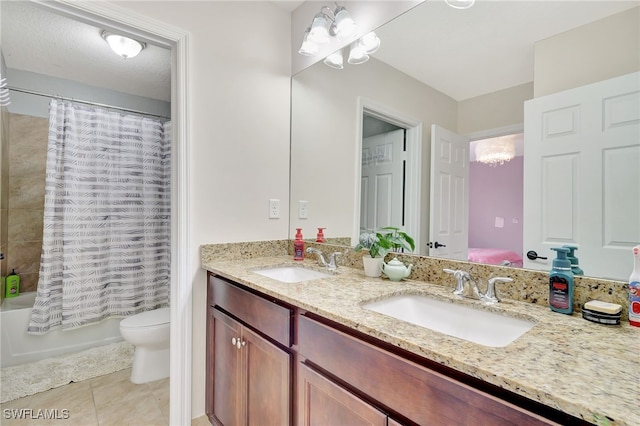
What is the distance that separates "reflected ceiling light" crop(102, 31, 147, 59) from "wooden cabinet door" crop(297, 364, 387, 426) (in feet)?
7.35

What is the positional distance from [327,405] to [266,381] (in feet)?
1.12

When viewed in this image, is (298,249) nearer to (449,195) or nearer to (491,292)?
(449,195)

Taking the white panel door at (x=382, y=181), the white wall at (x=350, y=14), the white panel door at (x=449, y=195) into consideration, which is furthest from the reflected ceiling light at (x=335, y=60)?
the white panel door at (x=449, y=195)

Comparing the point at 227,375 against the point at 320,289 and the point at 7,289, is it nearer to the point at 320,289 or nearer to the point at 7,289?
the point at 320,289

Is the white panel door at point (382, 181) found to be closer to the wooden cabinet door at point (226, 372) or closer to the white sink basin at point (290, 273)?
the white sink basin at point (290, 273)

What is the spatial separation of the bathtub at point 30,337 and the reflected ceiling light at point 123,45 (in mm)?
2014

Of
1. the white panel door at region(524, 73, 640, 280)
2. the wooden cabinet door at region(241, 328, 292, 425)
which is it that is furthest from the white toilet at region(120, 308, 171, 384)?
the white panel door at region(524, 73, 640, 280)

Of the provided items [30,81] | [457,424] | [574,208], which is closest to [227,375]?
[457,424]

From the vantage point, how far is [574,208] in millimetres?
922

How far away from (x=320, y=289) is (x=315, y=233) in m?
0.81

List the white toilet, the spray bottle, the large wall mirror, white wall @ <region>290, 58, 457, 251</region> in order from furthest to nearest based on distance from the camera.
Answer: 1. the white toilet
2. white wall @ <region>290, 58, 457, 251</region>
3. the large wall mirror
4. the spray bottle

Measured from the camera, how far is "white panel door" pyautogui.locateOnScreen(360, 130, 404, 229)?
59.2 inches

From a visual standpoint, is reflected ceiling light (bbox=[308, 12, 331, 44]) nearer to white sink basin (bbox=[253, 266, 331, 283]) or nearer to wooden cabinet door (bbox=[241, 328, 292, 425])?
white sink basin (bbox=[253, 266, 331, 283])

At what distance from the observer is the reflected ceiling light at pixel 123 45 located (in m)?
1.92
